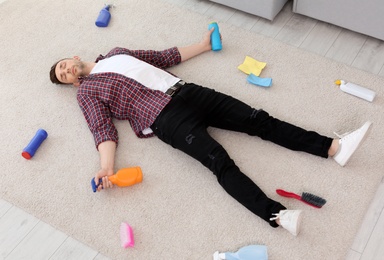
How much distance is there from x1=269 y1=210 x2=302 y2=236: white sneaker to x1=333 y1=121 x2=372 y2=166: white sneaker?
31 cm

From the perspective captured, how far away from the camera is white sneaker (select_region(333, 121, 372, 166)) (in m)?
1.46

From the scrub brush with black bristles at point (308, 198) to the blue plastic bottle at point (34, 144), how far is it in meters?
0.97

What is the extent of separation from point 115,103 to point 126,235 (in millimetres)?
535

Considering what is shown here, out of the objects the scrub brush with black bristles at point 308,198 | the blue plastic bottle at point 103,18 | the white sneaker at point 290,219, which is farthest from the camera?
the blue plastic bottle at point 103,18

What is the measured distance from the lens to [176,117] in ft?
5.17

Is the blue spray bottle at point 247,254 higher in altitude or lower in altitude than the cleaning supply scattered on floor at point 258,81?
lower

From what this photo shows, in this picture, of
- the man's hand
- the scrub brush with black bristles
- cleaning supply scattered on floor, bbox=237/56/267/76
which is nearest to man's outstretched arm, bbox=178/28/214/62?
cleaning supply scattered on floor, bbox=237/56/267/76

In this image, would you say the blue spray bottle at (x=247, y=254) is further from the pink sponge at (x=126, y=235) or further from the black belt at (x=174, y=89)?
the black belt at (x=174, y=89)

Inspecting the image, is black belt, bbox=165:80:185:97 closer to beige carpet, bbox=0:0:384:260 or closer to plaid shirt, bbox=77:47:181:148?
plaid shirt, bbox=77:47:181:148

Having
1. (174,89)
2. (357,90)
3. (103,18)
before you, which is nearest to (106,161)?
(174,89)

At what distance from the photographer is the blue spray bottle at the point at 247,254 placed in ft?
4.42

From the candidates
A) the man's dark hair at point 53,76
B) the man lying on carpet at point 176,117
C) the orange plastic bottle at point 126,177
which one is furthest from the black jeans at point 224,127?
the man's dark hair at point 53,76

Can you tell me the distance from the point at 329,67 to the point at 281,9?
1.60ft

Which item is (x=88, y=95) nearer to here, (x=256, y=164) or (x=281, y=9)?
(x=256, y=164)
